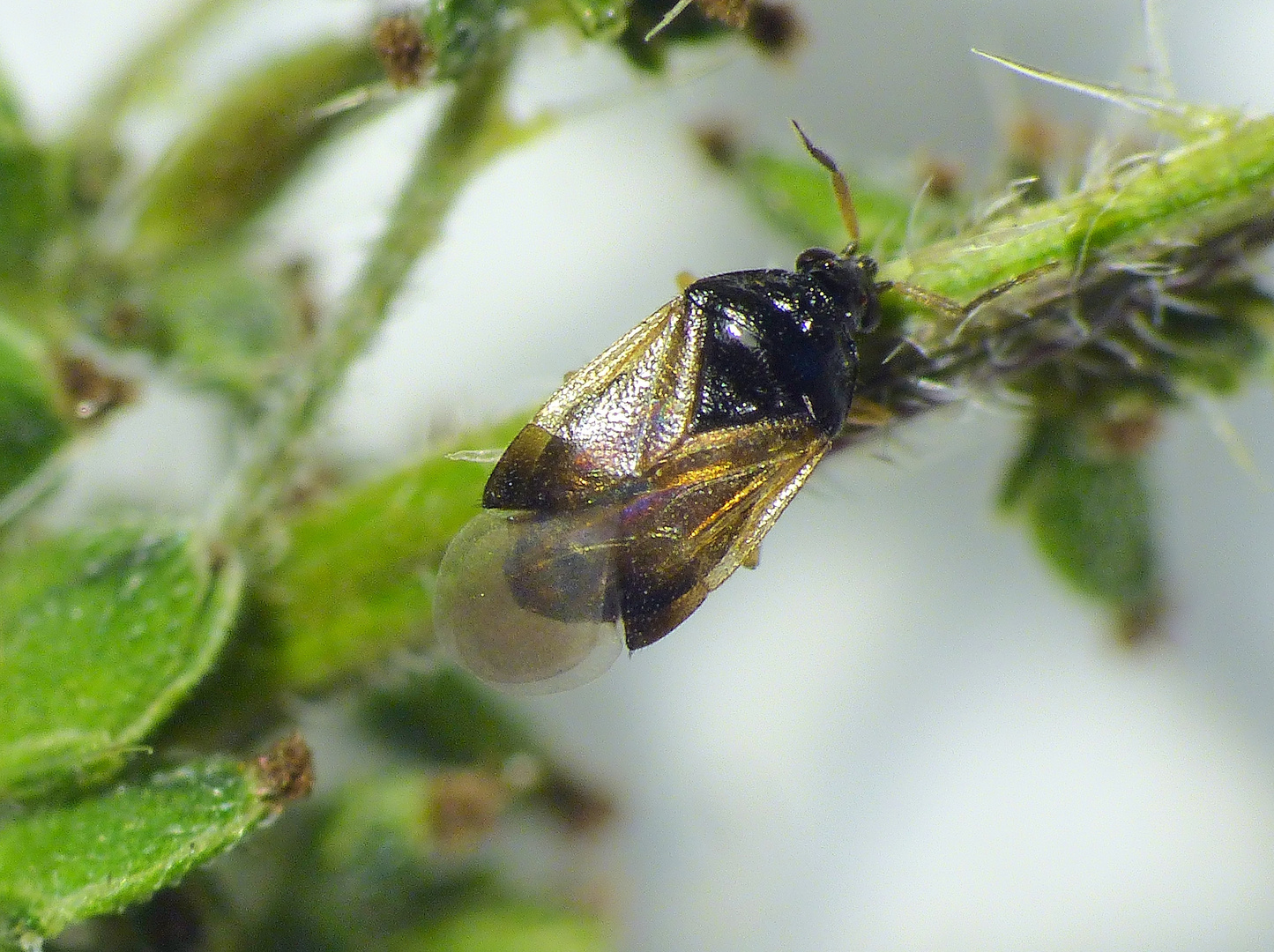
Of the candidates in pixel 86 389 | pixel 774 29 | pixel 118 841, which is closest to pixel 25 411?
pixel 86 389

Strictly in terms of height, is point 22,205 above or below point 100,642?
above

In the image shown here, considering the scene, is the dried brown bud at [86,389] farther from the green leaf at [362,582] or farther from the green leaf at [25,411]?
the green leaf at [362,582]

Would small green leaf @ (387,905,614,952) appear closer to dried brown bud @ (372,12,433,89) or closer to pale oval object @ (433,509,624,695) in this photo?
pale oval object @ (433,509,624,695)

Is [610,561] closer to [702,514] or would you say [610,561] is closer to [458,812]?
[702,514]

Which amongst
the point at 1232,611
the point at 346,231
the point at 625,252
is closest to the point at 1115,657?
the point at 1232,611

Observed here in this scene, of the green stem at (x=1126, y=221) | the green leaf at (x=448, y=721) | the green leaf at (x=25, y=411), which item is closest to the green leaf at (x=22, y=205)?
the green leaf at (x=25, y=411)

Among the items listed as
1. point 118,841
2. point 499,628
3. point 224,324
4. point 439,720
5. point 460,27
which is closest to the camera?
point 118,841

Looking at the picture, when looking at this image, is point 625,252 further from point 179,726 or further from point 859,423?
point 179,726
